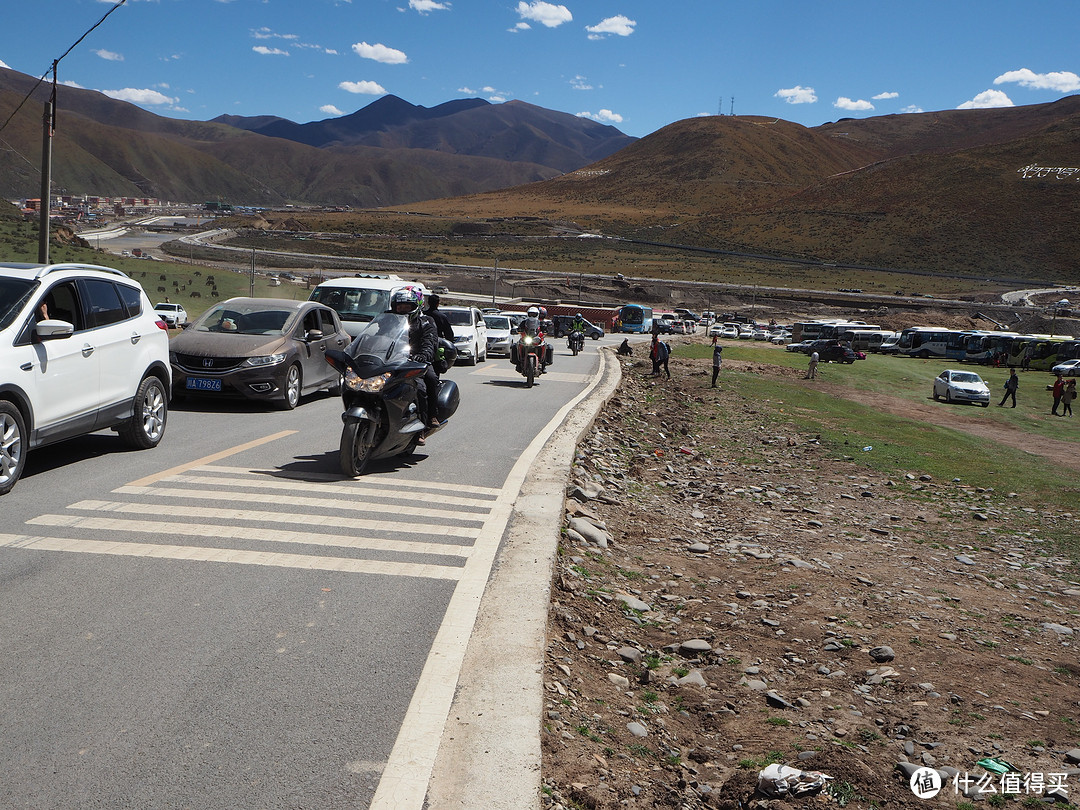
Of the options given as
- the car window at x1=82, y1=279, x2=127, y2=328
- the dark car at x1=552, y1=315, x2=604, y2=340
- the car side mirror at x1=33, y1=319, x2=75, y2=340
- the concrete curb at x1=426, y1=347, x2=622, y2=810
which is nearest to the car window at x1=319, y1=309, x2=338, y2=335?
the car window at x1=82, y1=279, x2=127, y2=328

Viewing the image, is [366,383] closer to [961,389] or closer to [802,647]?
[802,647]

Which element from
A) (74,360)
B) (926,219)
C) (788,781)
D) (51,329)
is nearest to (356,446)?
(74,360)

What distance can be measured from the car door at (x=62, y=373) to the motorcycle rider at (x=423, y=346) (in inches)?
122

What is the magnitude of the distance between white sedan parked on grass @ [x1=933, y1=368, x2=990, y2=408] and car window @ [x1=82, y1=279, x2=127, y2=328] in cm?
3183

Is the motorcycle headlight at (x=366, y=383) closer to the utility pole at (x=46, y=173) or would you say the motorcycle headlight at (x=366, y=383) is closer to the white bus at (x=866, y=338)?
the utility pole at (x=46, y=173)

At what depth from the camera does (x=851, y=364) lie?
2037 inches

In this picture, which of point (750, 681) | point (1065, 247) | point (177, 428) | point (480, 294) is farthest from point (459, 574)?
point (1065, 247)

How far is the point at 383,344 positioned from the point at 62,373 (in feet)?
10.1

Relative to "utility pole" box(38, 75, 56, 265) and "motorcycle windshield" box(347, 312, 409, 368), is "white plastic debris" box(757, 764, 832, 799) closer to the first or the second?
"motorcycle windshield" box(347, 312, 409, 368)

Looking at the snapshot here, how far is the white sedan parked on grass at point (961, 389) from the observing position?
34.2m

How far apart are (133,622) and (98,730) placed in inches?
51.5

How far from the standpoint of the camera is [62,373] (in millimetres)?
8547

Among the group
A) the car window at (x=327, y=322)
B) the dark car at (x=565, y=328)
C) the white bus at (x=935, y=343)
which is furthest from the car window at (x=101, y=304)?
the white bus at (x=935, y=343)

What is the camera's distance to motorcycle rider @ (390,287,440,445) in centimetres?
1014
